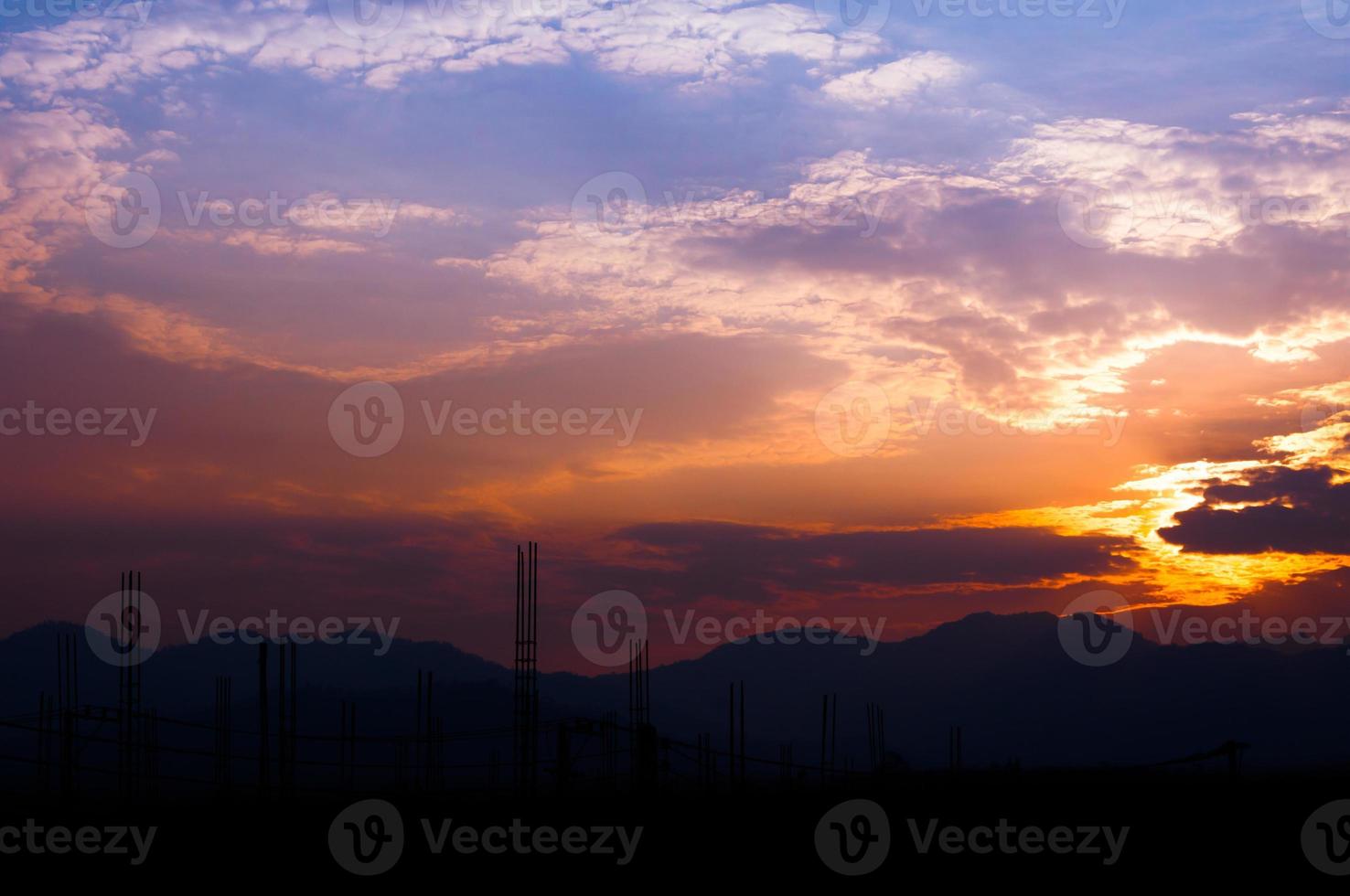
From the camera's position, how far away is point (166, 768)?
132m

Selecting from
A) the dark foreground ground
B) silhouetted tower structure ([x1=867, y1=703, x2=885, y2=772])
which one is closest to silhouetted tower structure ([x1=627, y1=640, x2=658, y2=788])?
the dark foreground ground

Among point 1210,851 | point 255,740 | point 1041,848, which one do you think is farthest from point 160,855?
point 255,740

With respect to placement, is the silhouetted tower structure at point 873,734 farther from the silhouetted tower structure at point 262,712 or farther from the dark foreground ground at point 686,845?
the silhouetted tower structure at point 262,712

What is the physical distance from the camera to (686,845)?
83.6ft

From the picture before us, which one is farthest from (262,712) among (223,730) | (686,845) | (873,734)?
(873,734)

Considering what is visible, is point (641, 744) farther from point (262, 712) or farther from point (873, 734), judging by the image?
point (873, 734)

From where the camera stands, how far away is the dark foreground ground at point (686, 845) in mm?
21719

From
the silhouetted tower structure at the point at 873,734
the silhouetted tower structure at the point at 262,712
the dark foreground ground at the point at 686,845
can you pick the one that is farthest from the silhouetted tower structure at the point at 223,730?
the silhouetted tower structure at the point at 873,734

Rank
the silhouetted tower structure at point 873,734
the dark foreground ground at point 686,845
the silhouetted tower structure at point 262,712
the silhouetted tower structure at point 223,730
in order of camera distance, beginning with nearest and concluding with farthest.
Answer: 1. the dark foreground ground at point 686,845
2. the silhouetted tower structure at point 262,712
3. the silhouetted tower structure at point 223,730
4. the silhouetted tower structure at point 873,734

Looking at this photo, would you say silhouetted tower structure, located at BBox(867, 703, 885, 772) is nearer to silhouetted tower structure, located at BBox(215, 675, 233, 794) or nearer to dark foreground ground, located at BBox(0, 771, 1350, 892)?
dark foreground ground, located at BBox(0, 771, 1350, 892)

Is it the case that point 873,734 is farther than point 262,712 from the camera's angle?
Yes

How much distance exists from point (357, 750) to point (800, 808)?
12228 centimetres

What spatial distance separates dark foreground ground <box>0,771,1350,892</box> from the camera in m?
21.7

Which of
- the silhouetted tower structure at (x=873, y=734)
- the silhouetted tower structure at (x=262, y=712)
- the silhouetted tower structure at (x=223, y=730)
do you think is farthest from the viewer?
the silhouetted tower structure at (x=873, y=734)
